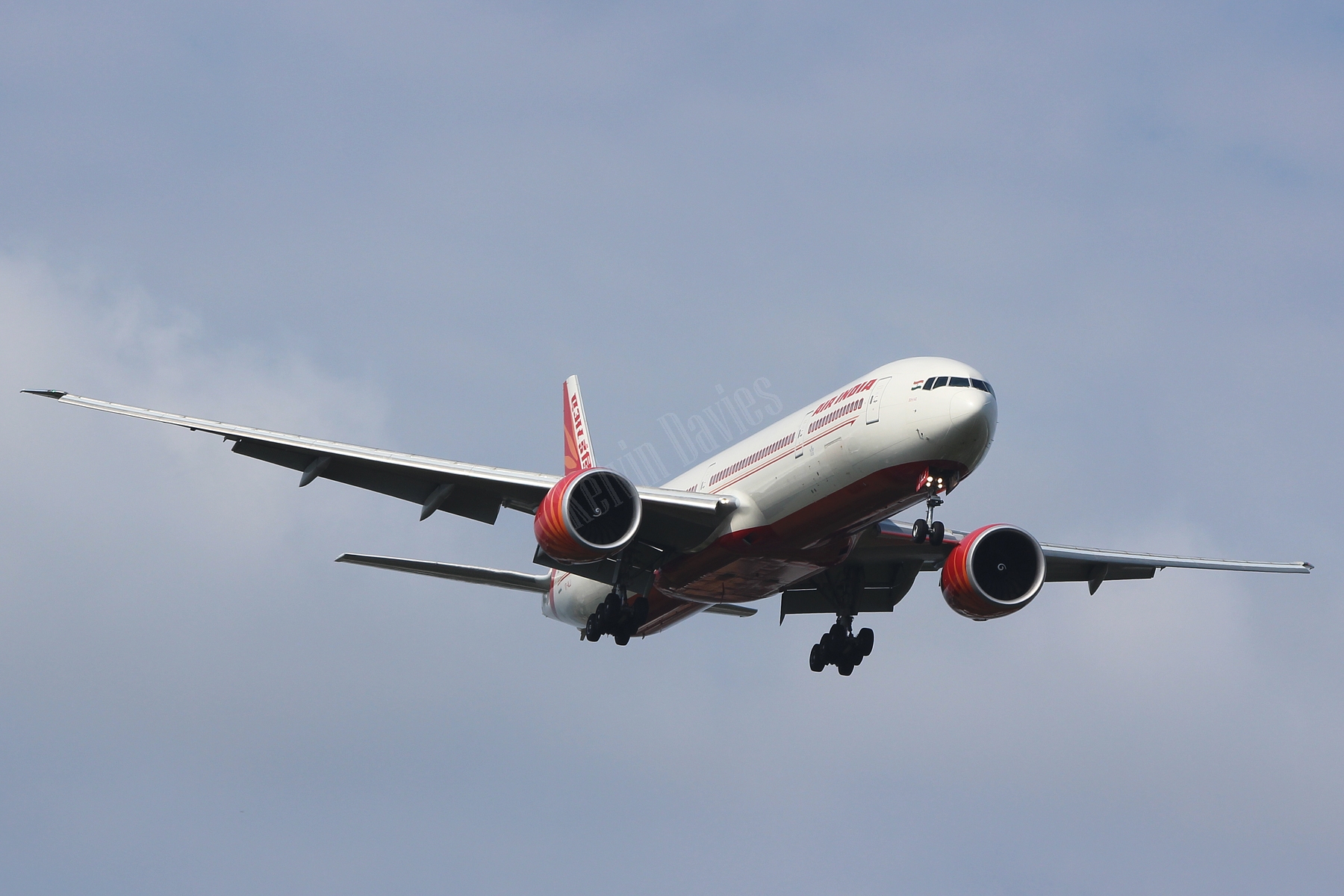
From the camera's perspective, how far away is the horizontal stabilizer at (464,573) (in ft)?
114

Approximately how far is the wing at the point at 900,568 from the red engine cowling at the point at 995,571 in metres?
0.66

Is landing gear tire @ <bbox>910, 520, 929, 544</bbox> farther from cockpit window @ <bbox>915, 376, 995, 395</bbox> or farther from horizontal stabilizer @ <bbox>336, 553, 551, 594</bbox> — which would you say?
Answer: horizontal stabilizer @ <bbox>336, 553, 551, 594</bbox>

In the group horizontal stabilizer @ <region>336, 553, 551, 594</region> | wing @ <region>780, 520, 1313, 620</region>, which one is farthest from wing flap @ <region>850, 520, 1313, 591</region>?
horizontal stabilizer @ <region>336, 553, 551, 594</region>

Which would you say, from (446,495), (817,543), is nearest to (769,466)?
(817,543)

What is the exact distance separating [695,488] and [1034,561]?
818 cm

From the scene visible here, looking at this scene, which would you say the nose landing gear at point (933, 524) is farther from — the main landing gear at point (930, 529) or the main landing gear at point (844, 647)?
the main landing gear at point (844, 647)

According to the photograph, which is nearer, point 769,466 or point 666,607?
point 769,466

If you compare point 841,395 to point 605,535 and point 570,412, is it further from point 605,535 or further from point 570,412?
point 570,412

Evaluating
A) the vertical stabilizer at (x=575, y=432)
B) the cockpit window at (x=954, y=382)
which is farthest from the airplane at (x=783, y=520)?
the vertical stabilizer at (x=575, y=432)

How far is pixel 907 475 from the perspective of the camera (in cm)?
2945

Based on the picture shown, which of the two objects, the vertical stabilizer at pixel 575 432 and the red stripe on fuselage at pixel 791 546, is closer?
the red stripe on fuselage at pixel 791 546

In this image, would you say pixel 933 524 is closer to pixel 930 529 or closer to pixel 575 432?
pixel 930 529

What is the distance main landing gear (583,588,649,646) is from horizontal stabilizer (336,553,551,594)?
11.4 ft

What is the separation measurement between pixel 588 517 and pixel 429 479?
4.03m
